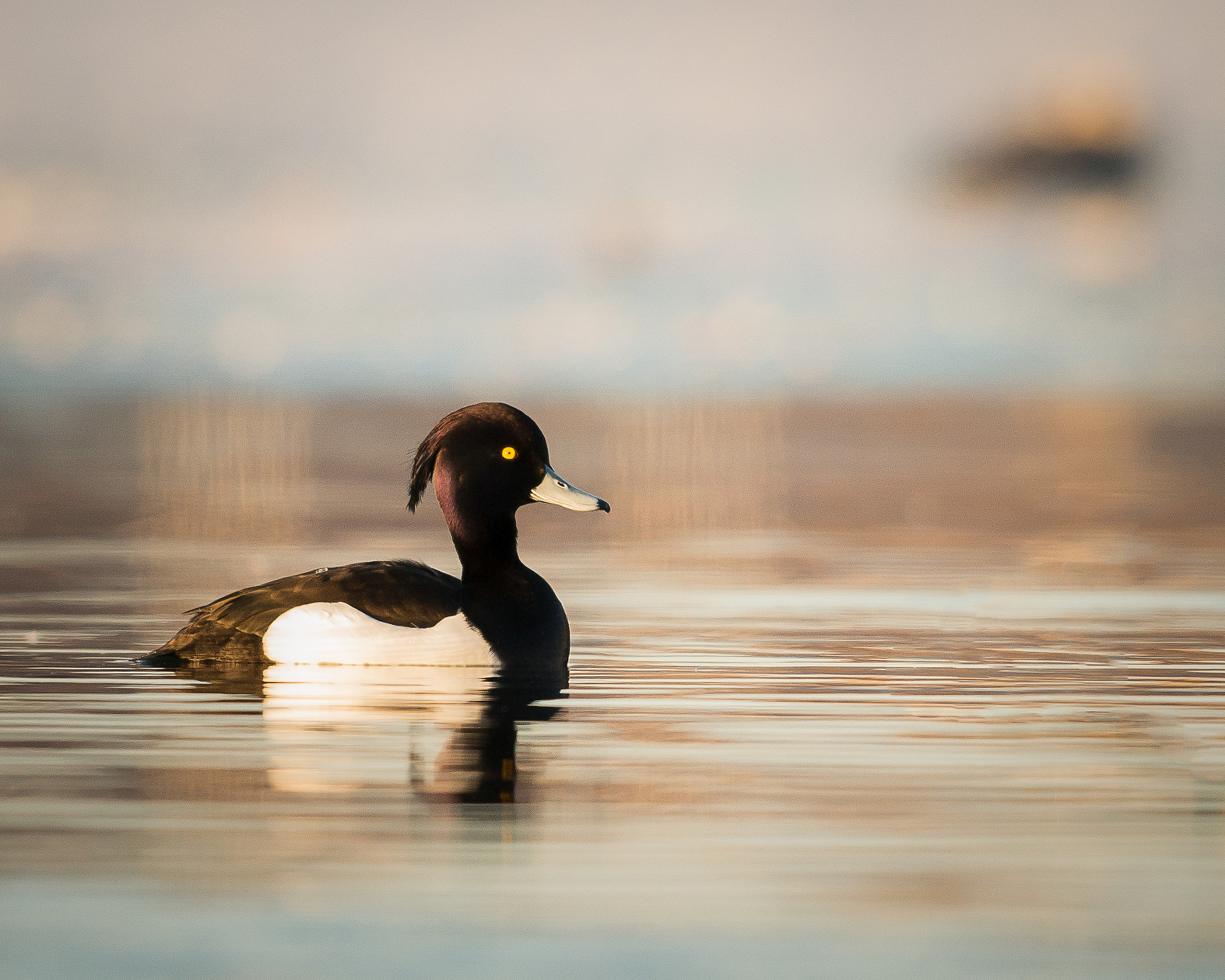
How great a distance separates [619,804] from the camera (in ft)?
22.2

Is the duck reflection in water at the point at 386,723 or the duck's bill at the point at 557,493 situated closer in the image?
the duck reflection in water at the point at 386,723

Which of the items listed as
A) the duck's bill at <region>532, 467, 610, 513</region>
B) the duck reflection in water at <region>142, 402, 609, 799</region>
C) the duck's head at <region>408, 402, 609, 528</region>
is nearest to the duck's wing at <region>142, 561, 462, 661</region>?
the duck reflection in water at <region>142, 402, 609, 799</region>

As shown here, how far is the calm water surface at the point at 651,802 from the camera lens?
5215mm


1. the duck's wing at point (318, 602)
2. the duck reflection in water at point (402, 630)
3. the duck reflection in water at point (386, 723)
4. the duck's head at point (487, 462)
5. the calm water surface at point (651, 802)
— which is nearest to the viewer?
the calm water surface at point (651, 802)

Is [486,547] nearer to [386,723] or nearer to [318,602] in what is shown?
[318,602]

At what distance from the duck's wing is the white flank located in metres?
0.03

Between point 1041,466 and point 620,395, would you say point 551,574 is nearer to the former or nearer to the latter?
point 1041,466

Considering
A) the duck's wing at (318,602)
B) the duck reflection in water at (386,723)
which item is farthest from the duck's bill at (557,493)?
the duck reflection in water at (386,723)

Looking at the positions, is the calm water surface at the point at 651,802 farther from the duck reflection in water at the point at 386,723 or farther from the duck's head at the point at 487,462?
the duck's head at the point at 487,462

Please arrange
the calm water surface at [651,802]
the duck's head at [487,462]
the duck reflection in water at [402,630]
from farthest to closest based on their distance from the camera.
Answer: the duck's head at [487,462] → the duck reflection in water at [402,630] → the calm water surface at [651,802]

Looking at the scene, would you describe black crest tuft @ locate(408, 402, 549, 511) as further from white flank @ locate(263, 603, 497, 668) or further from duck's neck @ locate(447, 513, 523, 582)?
white flank @ locate(263, 603, 497, 668)

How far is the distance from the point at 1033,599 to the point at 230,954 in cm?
925

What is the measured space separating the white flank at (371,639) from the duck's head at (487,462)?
77cm

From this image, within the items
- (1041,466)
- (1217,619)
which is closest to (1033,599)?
(1217,619)
